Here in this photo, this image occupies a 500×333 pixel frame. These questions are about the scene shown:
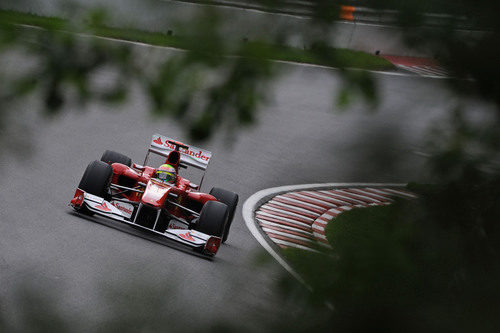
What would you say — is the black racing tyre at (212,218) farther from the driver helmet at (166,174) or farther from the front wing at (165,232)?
the driver helmet at (166,174)

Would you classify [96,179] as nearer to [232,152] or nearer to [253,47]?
[232,152]

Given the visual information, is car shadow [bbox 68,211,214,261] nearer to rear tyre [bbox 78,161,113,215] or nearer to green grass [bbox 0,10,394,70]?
rear tyre [bbox 78,161,113,215]

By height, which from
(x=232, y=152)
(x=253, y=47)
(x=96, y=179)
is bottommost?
(x=96, y=179)

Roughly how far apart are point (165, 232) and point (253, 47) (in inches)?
322

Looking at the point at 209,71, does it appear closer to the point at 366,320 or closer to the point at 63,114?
the point at 63,114

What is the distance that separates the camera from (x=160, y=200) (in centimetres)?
933

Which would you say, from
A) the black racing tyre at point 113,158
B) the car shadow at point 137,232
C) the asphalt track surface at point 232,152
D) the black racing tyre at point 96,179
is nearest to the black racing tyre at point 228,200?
the car shadow at point 137,232

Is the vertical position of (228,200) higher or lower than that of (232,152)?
lower

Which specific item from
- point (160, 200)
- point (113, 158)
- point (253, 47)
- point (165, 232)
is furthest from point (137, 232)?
point (253, 47)

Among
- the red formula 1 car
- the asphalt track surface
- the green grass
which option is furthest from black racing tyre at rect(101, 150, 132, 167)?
the green grass

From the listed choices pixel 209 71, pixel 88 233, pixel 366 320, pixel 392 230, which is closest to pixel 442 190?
pixel 392 230

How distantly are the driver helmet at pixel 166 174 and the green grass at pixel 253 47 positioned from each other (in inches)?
330

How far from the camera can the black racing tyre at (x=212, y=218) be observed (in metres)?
9.22

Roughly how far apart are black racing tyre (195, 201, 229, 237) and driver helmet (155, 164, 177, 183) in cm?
68
